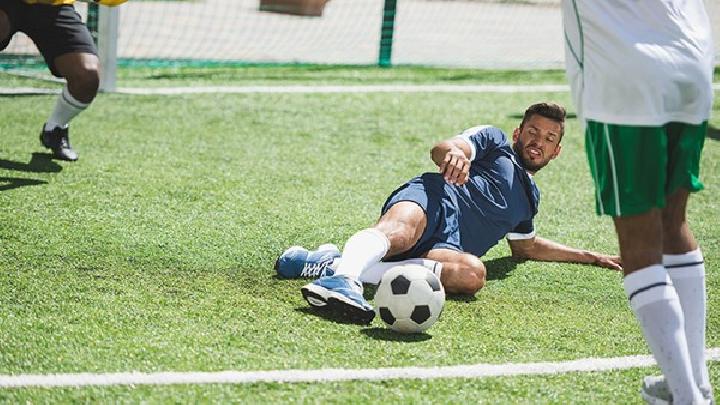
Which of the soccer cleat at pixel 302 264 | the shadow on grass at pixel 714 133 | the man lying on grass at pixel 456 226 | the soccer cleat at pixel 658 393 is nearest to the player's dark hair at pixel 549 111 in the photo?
the man lying on grass at pixel 456 226

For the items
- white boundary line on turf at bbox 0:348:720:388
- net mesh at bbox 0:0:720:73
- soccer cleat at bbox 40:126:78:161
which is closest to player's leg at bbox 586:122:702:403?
white boundary line on turf at bbox 0:348:720:388

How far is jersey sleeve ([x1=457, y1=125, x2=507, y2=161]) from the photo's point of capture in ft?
18.6

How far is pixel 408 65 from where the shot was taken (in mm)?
13117

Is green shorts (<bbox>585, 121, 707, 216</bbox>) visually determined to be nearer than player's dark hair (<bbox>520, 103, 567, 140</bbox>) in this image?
Yes

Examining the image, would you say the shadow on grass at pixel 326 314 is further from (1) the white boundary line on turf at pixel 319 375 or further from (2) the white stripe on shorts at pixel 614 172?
(2) the white stripe on shorts at pixel 614 172

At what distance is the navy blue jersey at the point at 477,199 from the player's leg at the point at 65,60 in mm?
2995

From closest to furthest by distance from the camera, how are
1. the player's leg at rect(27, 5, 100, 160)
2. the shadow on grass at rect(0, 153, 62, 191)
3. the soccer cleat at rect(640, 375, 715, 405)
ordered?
the soccer cleat at rect(640, 375, 715, 405) < the shadow on grass at rect(0, 153, 62, 191) < the player's leg at rect(27, 5, 100, 160)

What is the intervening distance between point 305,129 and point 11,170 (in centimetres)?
266

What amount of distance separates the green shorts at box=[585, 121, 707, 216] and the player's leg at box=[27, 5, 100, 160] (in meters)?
4.72

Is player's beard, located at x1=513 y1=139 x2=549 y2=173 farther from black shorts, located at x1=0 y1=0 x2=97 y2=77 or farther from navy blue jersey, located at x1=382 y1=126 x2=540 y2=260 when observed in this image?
black shorts, located at x1=0 y1=0 x2=97 y2=77

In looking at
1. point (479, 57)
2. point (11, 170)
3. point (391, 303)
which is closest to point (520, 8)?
point (479, 57)

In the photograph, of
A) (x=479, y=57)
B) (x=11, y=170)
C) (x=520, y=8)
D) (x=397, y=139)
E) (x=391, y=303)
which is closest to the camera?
(x=391, y=303)

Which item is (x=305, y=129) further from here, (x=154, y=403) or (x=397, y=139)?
(x=154, y=403)

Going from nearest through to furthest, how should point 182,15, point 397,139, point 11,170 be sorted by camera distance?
point 11,170 < point 397,139 < point 182,15
